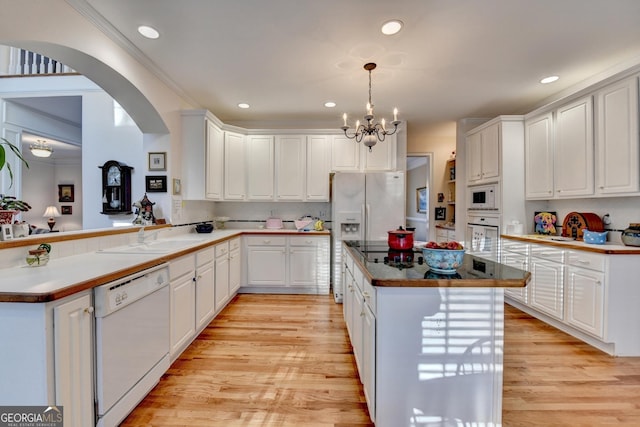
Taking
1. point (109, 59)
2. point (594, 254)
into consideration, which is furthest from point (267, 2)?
point (594, 254)

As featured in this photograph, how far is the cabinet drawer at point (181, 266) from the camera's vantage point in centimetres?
204

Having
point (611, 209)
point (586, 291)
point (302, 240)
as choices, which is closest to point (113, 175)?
point (302, 240)

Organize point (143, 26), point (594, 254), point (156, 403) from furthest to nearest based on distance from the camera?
point (594, 254) → point (143, 26) → point (156, 403)

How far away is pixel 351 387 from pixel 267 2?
271 cm

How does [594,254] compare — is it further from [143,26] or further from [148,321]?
[143,26]

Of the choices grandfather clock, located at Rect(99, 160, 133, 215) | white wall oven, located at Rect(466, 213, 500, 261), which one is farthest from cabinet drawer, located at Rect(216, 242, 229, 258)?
white wall oven, located at Rect(466, 213, 500, 261)

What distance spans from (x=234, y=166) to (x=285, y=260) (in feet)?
5.17

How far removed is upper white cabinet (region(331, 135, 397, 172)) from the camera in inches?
161

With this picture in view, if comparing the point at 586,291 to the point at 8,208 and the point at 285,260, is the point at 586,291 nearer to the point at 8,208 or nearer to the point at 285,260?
the point at 285,260

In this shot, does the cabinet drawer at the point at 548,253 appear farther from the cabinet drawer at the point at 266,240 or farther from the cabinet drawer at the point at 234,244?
the cabinet drawer at the point at 234,244

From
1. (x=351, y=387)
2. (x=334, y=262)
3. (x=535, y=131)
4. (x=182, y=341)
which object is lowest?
(x=351, y=387)

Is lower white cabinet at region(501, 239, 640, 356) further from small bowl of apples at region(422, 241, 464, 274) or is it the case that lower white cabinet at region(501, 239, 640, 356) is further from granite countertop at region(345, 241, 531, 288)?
small bowl of apples at region(422, 241, 464, 274)

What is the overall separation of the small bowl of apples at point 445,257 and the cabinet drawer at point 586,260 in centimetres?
178

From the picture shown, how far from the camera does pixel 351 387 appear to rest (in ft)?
6.19
